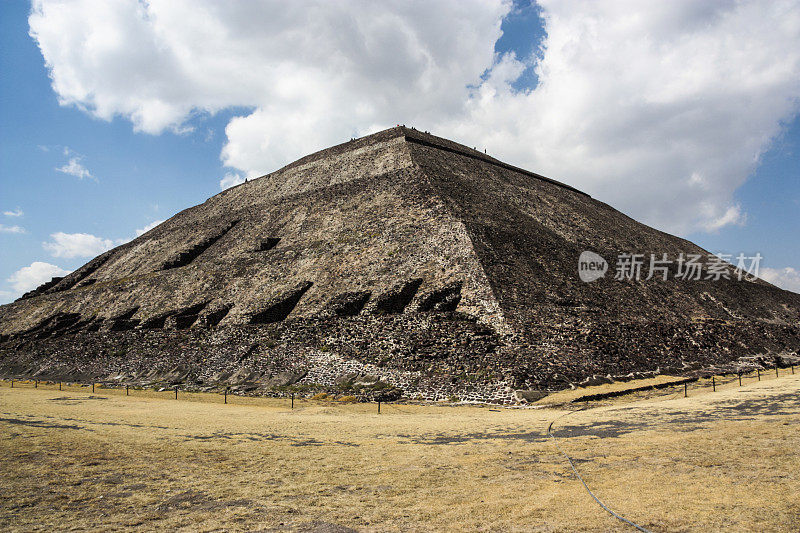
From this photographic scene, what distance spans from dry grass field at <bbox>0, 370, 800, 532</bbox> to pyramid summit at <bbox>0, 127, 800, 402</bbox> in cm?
760

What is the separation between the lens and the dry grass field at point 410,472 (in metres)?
6.60

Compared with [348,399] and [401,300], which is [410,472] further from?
[401,300]

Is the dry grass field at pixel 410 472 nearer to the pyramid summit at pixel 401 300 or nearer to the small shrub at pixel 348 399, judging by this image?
the small shrub at pixel 348 399

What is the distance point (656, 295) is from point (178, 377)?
36.9m

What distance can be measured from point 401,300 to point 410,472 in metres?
18.4

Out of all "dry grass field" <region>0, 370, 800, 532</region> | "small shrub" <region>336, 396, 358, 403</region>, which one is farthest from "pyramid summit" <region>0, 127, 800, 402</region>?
"dry grass field" <region>0, 370, 800, 532</region>

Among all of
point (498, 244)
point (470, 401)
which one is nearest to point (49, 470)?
point (470, 401)

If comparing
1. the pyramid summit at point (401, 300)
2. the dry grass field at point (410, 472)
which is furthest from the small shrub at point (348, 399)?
the dry grass field at point (410, 472)

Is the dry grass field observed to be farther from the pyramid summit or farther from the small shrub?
the pyramid summit

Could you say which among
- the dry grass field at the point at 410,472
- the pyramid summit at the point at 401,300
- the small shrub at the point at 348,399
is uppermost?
the pyramid summit at the point at 401,300

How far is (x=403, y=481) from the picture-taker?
28.8 feet

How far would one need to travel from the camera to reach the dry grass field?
6.60 meters

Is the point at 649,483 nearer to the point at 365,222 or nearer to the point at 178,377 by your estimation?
the point at 178,377

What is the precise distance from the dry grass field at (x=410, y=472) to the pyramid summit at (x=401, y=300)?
24.9 feet
